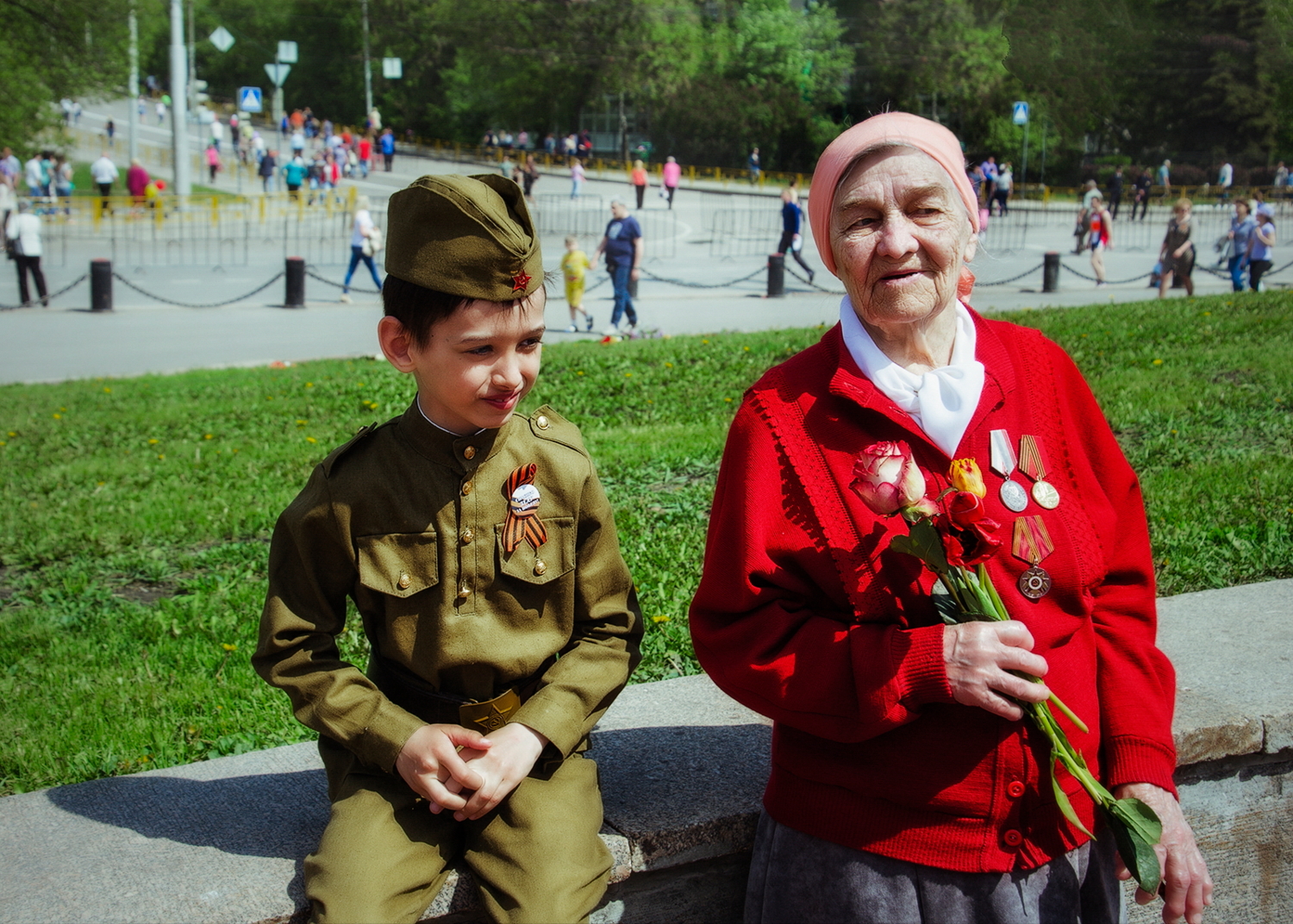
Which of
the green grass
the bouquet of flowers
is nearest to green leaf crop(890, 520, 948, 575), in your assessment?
the bouquet of flowers

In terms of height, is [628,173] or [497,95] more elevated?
[497,95]

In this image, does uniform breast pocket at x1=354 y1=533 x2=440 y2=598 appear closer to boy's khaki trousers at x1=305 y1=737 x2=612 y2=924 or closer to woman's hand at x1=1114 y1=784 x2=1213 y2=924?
boy's khaki trousers at x1=305 y1=737 x2=612 y2=924

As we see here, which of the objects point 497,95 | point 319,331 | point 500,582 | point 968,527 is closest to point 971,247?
point 968,527

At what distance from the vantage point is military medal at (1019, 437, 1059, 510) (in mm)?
2168

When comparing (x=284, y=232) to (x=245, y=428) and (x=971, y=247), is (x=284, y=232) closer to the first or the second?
(x=245, y=428)

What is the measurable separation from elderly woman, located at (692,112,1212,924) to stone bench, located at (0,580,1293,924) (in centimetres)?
25

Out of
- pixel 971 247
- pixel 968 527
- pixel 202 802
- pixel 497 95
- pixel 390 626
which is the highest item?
pixel 497 95

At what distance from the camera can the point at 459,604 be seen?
2.25m

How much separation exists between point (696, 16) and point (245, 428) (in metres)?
74.0

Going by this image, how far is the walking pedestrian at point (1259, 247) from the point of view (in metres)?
19.5

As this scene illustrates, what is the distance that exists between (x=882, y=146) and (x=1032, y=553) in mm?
839

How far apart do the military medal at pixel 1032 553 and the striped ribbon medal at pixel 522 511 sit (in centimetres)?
91

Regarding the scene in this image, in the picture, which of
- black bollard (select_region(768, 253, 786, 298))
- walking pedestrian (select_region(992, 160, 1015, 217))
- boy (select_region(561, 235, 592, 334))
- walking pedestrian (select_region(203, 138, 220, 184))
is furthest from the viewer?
walking pedestrian (select_region(203, 138, 220, 184))

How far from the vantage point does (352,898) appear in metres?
2.00
